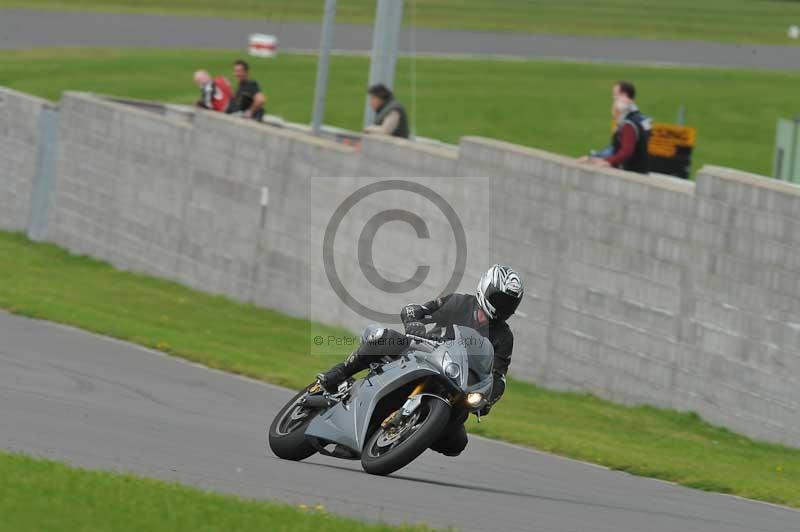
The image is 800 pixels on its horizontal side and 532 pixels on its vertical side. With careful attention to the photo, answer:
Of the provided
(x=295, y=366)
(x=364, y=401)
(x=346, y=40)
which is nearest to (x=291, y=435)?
(x=364, y=401)

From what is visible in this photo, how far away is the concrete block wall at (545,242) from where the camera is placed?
15.3 meters

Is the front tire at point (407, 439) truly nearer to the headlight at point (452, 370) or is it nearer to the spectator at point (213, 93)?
the headlight at point (452, 370)

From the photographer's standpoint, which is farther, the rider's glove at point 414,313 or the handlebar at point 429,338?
the rider's glove at point 414,313

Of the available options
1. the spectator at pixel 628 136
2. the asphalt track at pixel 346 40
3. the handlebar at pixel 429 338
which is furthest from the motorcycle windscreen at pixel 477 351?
the asphalt track at pixel 346 40

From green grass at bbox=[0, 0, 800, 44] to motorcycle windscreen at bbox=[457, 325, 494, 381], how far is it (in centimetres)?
3938

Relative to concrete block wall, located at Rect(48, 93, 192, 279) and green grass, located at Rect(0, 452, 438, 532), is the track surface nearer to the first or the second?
green grass, located at Rect(0, 452, 438, 532)

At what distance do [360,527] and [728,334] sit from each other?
26.2 feet

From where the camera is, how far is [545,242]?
18.0 meters

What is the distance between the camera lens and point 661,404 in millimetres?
16422

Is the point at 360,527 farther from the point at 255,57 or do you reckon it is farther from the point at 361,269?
the point at 255,57

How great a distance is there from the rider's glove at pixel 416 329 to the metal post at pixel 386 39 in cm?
1307

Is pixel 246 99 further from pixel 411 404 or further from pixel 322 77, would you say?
pixel 411 404

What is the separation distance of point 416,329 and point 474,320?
366 millimetres

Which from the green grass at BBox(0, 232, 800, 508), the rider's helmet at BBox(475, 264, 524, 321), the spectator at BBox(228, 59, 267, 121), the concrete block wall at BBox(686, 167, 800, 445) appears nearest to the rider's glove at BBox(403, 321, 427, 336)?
the rider's helmet at BBox(475, 264, 524, 321)
